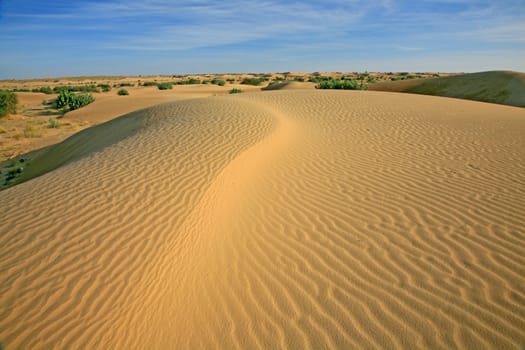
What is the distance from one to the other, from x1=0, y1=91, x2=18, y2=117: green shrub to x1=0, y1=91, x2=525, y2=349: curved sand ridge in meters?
16.3

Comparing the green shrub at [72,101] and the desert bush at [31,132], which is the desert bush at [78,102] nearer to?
the green shrub at [72,101]

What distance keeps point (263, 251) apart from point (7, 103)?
2134 cm

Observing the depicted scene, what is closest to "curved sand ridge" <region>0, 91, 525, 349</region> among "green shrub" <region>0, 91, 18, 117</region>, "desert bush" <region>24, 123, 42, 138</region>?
"desert bush" <region>24, 123, 42, 138</region>

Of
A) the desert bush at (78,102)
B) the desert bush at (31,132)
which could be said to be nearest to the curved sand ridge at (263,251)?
the desert bush at (31,132)

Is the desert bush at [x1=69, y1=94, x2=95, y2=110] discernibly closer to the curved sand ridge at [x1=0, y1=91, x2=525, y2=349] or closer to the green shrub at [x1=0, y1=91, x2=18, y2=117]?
the green shrub at [x1=0, y1=91, x2=18, y2=117]

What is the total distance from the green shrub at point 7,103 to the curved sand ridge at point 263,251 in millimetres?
16321

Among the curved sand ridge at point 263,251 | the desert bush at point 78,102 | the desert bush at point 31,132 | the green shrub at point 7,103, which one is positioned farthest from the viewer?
the desert bush at point 78,102

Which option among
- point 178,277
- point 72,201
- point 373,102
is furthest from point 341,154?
point 373,102

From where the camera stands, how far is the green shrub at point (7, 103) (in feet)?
57.2

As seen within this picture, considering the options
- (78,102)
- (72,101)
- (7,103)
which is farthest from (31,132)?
(72,101)

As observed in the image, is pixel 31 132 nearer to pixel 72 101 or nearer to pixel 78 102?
pixel 78 102

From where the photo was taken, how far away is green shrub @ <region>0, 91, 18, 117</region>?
57.2 ft

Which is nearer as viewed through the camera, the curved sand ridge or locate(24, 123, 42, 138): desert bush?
the curved sand ridge

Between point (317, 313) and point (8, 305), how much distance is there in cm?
268
